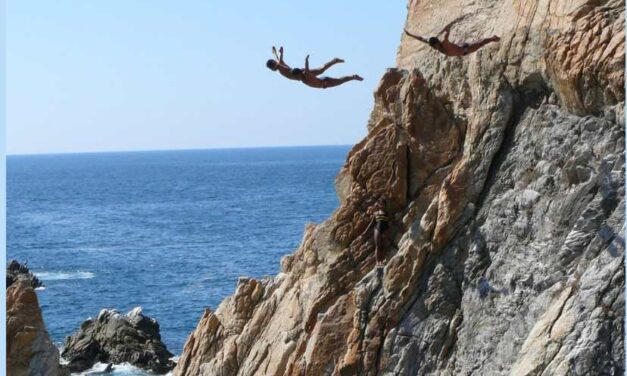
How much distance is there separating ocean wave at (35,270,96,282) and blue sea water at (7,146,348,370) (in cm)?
9

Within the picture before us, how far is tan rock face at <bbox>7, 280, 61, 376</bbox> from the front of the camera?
30.9 metres

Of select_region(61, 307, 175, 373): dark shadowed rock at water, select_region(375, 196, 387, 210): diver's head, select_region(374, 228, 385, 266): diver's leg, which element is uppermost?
select_region(375, 196, 387, 210): diver's head

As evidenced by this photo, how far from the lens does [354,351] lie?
2233cm

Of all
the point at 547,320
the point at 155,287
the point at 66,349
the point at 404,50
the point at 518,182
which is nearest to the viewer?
the point at 547,320

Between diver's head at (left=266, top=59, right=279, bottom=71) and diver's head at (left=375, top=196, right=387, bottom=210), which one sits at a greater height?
diver's head at (left=266, top=59, right=279, bottom=71)

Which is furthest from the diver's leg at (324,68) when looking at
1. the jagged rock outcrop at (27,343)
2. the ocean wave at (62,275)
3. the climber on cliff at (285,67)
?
the ocean wave at (62,275)

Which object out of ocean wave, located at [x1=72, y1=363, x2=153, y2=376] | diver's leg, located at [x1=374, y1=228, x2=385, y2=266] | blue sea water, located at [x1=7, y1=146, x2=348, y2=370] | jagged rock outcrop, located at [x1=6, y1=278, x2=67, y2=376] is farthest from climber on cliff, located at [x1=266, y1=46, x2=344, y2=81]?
blue sea water, located at [x1=7, y1=146, x2=348, y2=370]

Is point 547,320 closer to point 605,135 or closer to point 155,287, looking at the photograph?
point 605,135

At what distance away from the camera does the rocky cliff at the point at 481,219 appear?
62.6ft

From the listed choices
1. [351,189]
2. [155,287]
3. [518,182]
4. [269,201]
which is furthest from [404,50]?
[269,201]

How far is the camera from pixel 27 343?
3117 cm

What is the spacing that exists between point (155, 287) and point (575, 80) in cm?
5353

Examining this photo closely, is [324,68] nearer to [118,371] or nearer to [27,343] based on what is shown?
[27,343]

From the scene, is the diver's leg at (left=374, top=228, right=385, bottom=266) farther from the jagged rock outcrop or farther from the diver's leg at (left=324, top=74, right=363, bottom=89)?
the jagged rock outcrop
